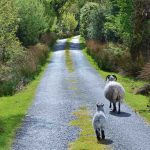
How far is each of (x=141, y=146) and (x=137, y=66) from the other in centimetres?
2743

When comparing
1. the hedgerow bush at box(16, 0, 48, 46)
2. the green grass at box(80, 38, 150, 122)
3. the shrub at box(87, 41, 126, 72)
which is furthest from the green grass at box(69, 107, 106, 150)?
the hedgerow bush at box(16, 0, 48, 46)

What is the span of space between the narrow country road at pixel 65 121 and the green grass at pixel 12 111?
1.14 feet

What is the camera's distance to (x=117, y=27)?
47.8 meters

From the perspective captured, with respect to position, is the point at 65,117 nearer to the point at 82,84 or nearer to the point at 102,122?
the point at 102,122

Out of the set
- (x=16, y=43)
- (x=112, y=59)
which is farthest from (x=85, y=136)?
(x=112, y=59)

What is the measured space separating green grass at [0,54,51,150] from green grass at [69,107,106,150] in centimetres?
254

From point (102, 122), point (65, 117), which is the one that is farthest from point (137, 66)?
point (102, 122)

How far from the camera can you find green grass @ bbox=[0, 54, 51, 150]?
18125 millimetres

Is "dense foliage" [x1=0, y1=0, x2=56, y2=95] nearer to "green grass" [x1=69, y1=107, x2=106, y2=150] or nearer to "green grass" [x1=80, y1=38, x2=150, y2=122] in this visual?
"green grass" [x1=69, y1=107, x2=106, y2=150]

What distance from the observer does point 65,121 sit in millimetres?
21297

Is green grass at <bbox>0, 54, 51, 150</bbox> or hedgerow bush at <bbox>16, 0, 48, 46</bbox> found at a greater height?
hedgerow bush at <bbox>16, 0, 48, 46</bbox>

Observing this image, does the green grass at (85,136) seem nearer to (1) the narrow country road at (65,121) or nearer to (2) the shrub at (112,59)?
(1) the narrow country road at (65,121)

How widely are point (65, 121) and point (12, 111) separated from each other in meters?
4.66

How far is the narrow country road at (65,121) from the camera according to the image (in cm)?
1684
